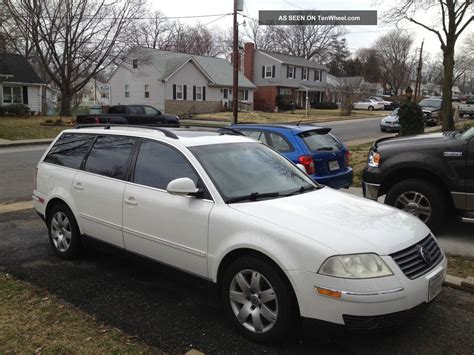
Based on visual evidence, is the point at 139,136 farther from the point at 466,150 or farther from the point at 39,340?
the point at 466,150

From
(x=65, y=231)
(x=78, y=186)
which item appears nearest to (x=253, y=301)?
(x=78, y=186)

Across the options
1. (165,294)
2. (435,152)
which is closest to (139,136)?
(165,294)

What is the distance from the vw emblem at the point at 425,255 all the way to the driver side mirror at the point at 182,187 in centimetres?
183

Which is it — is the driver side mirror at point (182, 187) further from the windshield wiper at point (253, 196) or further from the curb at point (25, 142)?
the curb at point (25, 142)

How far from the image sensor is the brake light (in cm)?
723

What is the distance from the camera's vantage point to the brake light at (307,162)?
23.7 ft

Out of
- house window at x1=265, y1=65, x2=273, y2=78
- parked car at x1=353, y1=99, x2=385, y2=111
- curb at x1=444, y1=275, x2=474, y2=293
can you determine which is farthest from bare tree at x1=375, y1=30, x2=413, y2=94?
curb at x1=444, y1=275, x2=474, y2=293

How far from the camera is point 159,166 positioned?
4.41 metres

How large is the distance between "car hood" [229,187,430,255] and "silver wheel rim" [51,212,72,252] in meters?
2.49

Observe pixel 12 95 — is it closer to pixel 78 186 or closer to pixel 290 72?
pixel 290 72

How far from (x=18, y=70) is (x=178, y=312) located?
39.1m

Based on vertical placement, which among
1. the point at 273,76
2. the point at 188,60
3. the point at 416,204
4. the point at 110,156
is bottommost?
the point at 416,204

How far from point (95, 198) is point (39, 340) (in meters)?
1.66

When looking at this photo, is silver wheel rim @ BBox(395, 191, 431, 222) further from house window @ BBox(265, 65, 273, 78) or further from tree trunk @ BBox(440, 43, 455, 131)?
house window @ BBox(265, 65, 273, 78)
